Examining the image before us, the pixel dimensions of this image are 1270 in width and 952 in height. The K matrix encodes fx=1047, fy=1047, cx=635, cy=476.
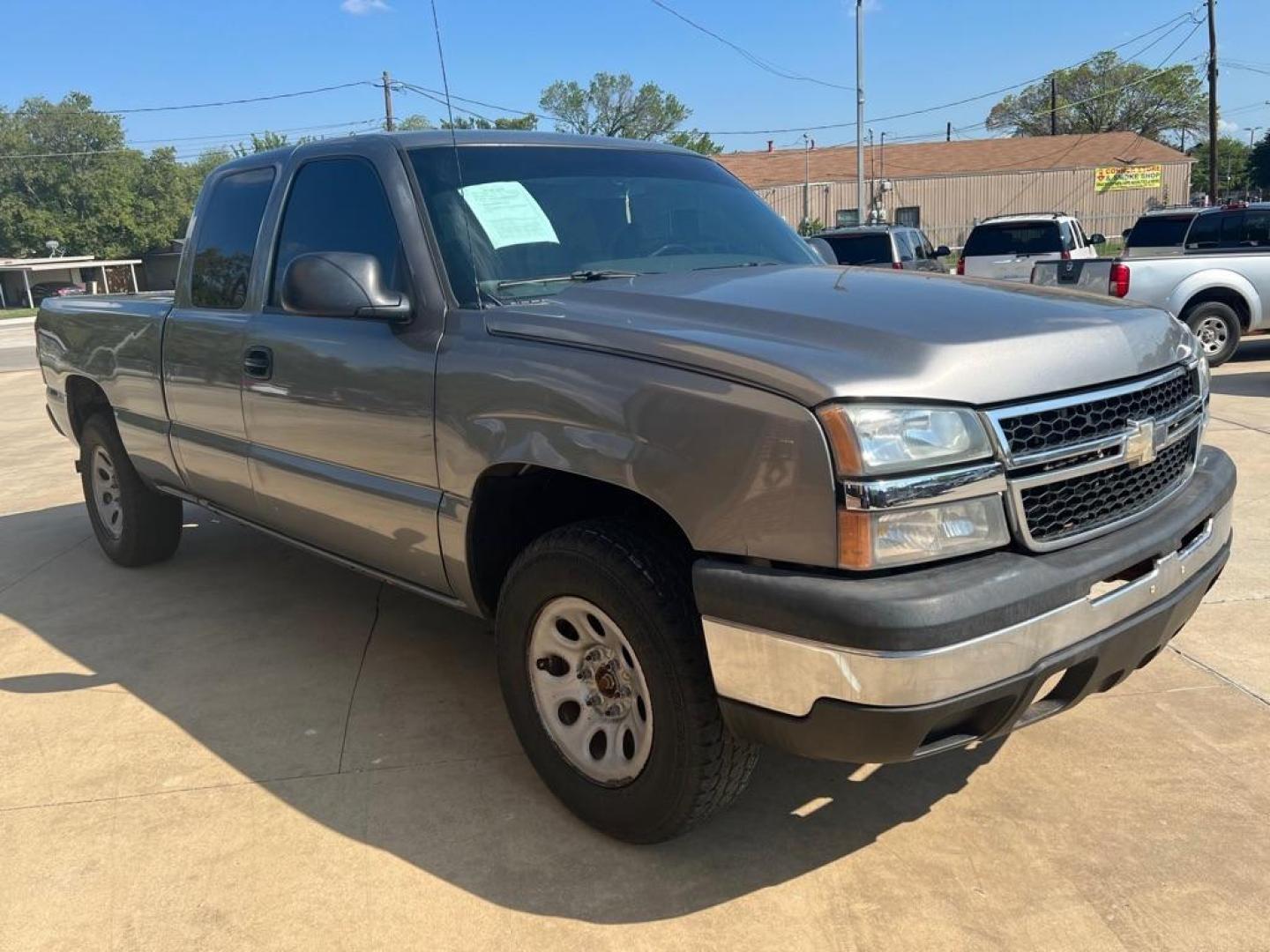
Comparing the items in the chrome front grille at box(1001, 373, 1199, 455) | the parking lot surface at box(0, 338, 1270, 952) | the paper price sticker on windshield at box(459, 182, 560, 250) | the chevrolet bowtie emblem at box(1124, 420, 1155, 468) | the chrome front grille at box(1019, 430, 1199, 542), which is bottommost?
the parking lot surface at box(0, 338, 1270, 952)

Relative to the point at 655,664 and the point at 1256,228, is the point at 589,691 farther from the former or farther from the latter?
the point at 1256,228

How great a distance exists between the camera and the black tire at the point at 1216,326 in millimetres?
11211

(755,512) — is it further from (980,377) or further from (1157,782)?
(1157,782)

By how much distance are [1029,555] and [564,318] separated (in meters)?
1.32

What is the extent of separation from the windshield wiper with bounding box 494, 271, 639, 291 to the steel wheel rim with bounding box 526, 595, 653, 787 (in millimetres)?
1011

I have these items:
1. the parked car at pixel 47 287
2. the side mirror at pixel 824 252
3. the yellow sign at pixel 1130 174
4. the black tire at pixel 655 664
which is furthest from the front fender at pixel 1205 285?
the parked car at pixel 47 287

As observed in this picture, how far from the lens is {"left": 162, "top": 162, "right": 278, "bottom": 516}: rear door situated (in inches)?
162

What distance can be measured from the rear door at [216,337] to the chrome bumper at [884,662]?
2532mm

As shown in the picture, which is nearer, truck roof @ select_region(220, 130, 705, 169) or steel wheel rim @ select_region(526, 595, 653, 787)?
steel wheel rim @ select_region(526, 595, 653, 787)

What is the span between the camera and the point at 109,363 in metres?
5.13

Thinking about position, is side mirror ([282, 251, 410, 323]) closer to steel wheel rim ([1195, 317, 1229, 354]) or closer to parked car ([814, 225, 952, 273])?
steel wheel rim ([1195, 317, 1229, 354])

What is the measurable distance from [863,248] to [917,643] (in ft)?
43.2

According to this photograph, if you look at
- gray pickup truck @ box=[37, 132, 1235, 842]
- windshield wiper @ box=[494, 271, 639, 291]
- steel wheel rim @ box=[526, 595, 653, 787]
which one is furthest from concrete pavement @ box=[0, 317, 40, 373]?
steel wheel rim @ box=[526, 595, 653, 787]

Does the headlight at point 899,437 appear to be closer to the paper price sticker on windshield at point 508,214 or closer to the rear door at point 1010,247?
the paper price sticker on windshield at point 508,214
